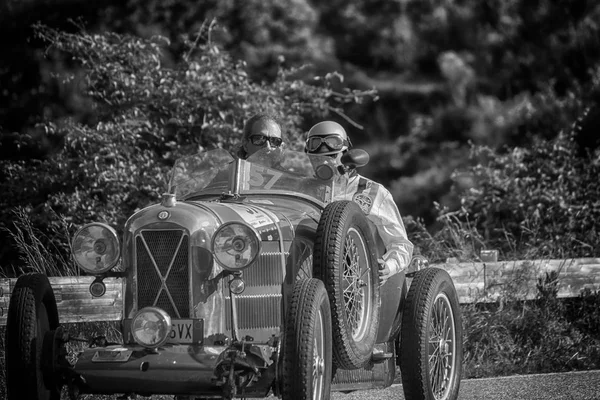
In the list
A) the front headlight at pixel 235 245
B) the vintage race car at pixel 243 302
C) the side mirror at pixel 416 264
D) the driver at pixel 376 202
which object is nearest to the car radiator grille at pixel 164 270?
the vintage race car at pixel 243 302

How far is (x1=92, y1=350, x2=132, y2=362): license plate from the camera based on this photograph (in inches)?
212

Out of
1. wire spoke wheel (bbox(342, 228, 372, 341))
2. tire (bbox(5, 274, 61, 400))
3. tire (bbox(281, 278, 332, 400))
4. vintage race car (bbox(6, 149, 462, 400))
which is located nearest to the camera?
tire (bbox(281, 278, 332, 400))

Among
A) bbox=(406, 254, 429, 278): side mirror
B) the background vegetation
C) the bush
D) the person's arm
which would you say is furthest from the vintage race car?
the bush

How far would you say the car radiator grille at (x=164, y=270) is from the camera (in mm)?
5766

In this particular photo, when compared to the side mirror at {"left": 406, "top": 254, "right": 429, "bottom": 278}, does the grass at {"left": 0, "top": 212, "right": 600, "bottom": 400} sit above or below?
below

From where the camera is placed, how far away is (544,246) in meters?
10.8

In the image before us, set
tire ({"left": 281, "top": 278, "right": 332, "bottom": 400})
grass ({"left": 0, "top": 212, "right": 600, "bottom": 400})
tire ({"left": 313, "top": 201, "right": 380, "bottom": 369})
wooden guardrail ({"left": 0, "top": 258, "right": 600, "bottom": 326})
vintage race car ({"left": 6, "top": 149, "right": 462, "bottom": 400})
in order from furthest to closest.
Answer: wooden guardrail ({"left": 0, "top": 258, "right": 600, "bottom": 326}) → grass ({"left": 0, "top": 212, "right": 600, "bottom": 400}) → tire ({"left": 313, "top": 201, "right": 380, "bottom": 369}) → vintage race car ({"left": 6, "top": 149, "right": 462, "bottom": 400}) → tire ({"left": 281, "top": 278, "right": 332, "bottom": 400})

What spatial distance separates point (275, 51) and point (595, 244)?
19.8 feet

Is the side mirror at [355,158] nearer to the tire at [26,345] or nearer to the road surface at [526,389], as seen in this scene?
the road surface at [526,389]

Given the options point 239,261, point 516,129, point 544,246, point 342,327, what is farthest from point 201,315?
point 516,129

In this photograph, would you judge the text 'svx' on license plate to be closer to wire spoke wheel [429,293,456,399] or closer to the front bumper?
the front bumper

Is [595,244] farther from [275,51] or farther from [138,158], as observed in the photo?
[275,51]

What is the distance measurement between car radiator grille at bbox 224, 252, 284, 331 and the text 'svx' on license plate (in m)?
0.38

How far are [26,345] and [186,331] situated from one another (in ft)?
2.76
